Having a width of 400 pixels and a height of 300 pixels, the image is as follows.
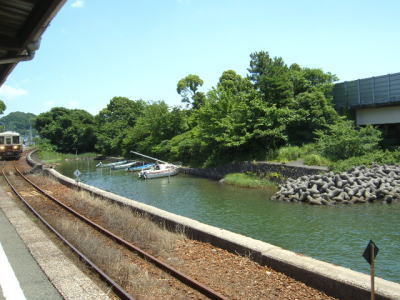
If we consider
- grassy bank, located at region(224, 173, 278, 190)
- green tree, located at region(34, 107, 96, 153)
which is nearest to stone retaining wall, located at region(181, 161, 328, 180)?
grassy bank, located at region(224, 173, 278, 190)

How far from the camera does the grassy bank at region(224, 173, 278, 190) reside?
2603cm

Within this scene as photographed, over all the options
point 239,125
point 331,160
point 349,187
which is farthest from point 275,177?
point 239,125

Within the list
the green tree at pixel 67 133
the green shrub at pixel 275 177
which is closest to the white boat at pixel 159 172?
the green shrub at pixel 275 177

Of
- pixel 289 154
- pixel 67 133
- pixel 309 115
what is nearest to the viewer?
pixel 289 154

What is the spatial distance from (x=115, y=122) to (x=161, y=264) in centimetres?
6791

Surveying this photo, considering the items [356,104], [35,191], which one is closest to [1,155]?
[35,191]

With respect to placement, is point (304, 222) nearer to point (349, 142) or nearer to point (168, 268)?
point (168, 268)

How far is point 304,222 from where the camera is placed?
1600cm

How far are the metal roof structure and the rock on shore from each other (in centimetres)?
1477

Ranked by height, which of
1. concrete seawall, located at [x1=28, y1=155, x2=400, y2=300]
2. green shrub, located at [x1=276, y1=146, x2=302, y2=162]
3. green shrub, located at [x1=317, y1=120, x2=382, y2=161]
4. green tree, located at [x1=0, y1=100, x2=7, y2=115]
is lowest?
concrete seawall, located at [x1=28, y1=155, x2=400, y2=300]

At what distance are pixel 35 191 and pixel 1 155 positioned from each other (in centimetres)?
2681

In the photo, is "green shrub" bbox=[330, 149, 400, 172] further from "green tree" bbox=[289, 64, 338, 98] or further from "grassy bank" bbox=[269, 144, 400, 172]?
"green tree" bbox=[289, 64, 338, 98]

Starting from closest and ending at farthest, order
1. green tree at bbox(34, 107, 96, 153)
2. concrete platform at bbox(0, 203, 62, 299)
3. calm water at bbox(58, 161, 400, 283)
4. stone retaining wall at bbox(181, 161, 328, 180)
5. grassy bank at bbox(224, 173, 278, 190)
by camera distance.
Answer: concrete platform at bbox(0, 203, 62, 299)
calm water at bbox(58, 161, 400, 283)
stone retaining wall at bbox(181, 161, 328, 180)
grassy bank at bbox(224, 173, 278, 190)
green tree at bbox(34, 107, 96, 153)

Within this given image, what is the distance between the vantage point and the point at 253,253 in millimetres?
9102
